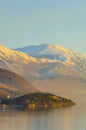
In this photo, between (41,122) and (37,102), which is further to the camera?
(37,102)

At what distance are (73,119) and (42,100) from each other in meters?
71.0

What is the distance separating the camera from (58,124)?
372 feet

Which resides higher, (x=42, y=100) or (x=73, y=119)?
(x=42, y=100)

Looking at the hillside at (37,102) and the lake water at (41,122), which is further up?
the hillside at (37,102)

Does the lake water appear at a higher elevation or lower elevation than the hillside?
lower

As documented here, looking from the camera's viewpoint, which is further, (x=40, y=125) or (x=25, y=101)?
(x=25, y=101)

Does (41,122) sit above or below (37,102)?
below

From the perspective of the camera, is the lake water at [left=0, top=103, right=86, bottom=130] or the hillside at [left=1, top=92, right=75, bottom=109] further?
the hillside at [left=1, top=92, right=75, bottom=109]

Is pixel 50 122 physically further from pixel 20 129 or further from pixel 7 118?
pixel 20 129

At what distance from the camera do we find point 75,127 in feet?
352

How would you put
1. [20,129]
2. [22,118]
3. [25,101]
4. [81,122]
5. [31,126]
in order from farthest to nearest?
[25,101], [22,118], [81,122], [31,126], [20,129]

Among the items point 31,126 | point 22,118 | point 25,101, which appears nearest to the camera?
point 31,126

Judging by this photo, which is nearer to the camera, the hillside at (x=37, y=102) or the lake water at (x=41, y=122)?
the lake water at (x=41, y=122)


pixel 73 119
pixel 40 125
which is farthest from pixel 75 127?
pixel 73 119
